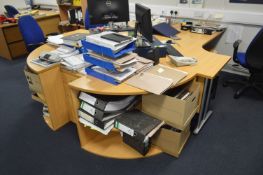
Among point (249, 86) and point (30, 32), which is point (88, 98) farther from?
point (249, 86)

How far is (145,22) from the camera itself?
199 centimetres

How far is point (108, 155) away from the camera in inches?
75.3

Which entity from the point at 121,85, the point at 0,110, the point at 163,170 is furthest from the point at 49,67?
the point at 163,170

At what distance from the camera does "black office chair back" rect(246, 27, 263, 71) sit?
2.30 meters

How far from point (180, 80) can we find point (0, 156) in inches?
71.3

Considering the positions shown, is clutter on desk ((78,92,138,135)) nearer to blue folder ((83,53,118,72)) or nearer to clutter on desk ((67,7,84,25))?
blue folder ((83,53,118,72))

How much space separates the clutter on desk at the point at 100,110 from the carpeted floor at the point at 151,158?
0.36 metres

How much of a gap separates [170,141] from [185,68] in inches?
25.9

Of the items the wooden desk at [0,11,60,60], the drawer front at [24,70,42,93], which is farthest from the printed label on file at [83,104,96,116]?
the wooden desk at [0,11,60,60]

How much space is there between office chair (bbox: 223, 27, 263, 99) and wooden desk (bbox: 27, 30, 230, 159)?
0.58 meters

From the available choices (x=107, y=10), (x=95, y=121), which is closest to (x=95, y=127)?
(x=95, y=121)

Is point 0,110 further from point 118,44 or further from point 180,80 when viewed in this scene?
point 180,80

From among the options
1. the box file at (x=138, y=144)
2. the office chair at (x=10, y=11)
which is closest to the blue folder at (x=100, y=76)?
the box file at (x=138, y=144)

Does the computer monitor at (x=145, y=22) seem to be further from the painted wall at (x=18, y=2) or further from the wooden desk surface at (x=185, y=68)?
the painted wall at (x=18, y=2)
